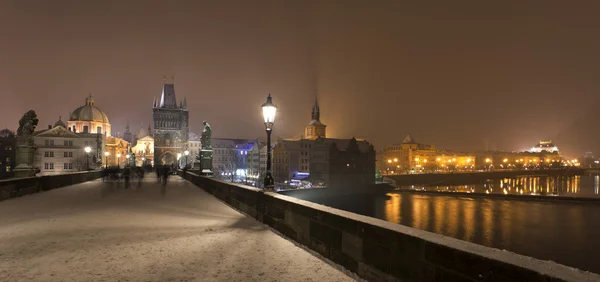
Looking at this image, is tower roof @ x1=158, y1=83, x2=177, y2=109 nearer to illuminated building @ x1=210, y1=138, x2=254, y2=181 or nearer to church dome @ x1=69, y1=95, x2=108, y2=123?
church dome @ x1=69, y1=95, x2=108, y2=123

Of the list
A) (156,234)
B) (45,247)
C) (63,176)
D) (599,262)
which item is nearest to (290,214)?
(156,234)

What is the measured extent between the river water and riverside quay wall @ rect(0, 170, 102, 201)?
3643 centimetres

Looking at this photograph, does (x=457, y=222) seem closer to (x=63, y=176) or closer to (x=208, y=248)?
(x=63, y=176)

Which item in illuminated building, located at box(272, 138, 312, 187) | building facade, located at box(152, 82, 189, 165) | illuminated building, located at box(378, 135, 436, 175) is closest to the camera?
illuminated building, located at box(272, 138, 312, 187)

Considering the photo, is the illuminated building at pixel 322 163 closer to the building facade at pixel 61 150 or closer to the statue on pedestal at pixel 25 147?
the building facade at pixel 61 150

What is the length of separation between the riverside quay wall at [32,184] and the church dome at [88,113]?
86.9 metres

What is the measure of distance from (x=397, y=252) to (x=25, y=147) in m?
22.7

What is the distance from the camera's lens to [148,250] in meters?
7.01

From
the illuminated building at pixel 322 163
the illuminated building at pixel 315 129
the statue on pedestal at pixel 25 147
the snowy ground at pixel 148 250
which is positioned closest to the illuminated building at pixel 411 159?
the illuminated building at pixel 315 129

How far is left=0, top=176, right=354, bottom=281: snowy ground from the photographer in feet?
18.5

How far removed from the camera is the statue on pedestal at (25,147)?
2027 cm

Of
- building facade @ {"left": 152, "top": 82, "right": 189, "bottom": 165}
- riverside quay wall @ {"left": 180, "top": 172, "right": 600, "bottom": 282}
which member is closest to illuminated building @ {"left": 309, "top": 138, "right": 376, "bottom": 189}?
building facade @ {"left": 152, "top": 82, "right": 189, "bottom": 165}

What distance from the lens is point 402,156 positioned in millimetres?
→ 167500

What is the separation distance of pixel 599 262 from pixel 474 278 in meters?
36.7
